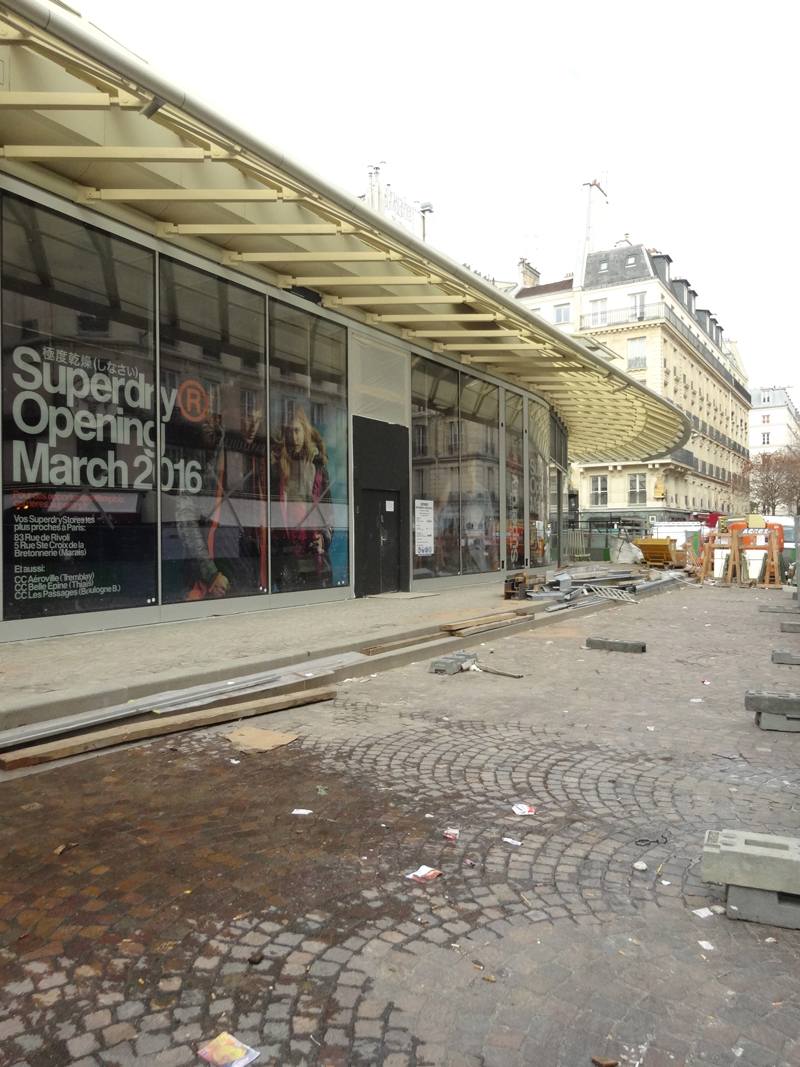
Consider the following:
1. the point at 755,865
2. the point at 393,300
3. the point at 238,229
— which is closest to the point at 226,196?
the point at 238,229

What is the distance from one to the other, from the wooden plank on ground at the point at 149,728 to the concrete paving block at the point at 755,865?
4.00 m

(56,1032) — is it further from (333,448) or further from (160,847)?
(333,448)

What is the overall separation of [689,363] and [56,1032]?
6379cm

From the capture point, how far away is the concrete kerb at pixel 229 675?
5676mm

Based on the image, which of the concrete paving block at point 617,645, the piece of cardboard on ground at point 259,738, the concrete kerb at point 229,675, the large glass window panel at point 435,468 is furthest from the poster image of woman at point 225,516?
the piece of cardboard on ground at point 259,738

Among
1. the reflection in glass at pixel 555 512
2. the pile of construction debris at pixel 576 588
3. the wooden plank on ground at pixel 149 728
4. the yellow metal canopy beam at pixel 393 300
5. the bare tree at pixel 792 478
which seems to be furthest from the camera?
the bare tree at pixel 792 478

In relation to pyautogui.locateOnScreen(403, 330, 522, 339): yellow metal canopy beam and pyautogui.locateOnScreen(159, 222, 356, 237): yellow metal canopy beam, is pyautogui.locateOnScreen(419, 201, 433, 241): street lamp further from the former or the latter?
pyautogui.locateOnScreen(159, 222, 356, 237): yellow metal canopy beam

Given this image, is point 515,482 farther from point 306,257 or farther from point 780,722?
point 780,722

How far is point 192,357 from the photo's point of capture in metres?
11.5

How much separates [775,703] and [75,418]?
8.53 m

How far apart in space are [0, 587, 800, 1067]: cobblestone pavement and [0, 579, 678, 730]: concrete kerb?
0.90m

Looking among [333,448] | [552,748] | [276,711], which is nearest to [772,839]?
[552,748]

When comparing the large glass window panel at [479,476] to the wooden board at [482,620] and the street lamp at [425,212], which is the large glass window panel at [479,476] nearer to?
the wooden board at [482,620]

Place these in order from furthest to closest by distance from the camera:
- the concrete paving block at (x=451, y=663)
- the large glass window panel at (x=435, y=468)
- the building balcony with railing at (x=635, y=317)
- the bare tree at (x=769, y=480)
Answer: the bare tree at (x=769, y=480), the building balcony with railing at (x=635, y=317), the large glass window panel at (x=435, y=468), the concrete paving block at (x=451, y=663)
